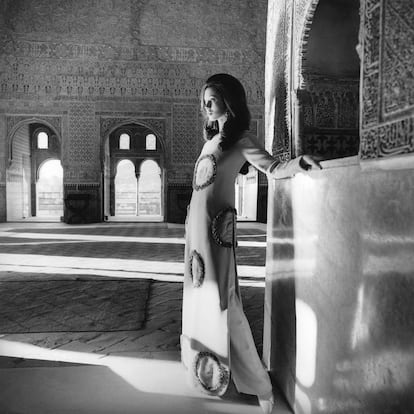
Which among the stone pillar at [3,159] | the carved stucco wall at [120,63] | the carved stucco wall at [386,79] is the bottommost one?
the carved stucco wall at [386,79]

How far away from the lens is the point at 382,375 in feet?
3.19

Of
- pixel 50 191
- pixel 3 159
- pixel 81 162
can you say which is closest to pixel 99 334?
pixel 81 162

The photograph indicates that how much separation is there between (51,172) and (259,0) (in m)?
11.7

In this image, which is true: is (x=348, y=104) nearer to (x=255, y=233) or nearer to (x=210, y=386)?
(x=210, y=386)

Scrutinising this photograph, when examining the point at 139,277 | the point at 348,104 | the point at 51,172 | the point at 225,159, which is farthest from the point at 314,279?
the point at 51,172

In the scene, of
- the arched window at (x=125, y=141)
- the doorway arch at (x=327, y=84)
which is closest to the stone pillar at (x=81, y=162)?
the arched window at (x=125, y=141)

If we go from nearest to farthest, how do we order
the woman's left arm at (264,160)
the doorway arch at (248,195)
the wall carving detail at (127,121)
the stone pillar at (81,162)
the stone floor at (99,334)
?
the woman's left arm at (264,160), the stone floor at (99,334), the stone pillar at (81,162), the wall carving detail at (127,121), the doorway arch at (248,195)

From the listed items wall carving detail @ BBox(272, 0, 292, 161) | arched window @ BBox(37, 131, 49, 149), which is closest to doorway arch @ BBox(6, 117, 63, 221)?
arched window @ BBox(37, 131, 49, 149)

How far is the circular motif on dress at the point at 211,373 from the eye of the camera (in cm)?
165

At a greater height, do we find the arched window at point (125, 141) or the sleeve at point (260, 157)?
the arched window at point (125, 141)

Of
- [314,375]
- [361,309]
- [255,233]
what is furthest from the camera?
[255,233]

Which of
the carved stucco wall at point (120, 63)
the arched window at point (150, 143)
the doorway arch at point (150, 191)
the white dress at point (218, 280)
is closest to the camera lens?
the white dress at point (218, 280)

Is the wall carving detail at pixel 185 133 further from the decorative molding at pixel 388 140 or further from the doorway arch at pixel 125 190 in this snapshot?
the decorative molding at pixel 388 140

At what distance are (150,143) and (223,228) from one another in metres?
17.2
